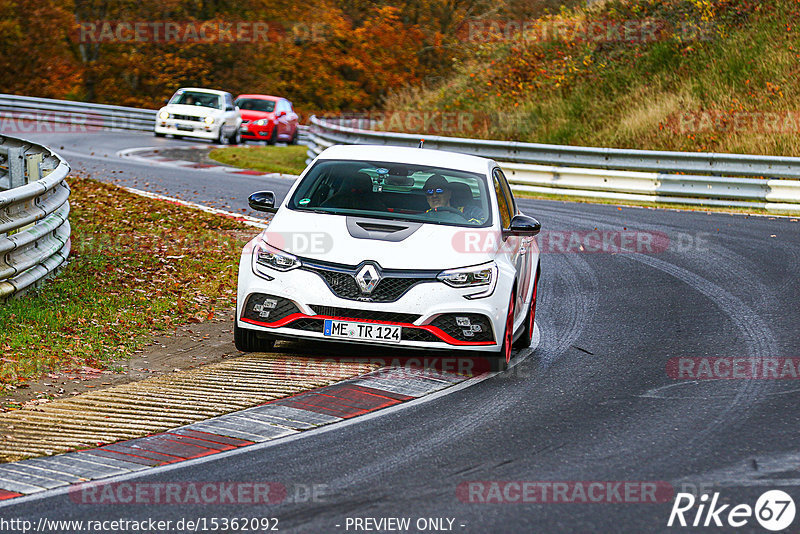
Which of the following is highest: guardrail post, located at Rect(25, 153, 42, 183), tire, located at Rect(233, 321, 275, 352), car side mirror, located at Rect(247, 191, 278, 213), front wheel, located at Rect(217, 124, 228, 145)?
front wheel, located at Rect(217, 124, 228, 145)

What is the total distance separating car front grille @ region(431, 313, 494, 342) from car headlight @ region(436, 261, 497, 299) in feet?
0.54

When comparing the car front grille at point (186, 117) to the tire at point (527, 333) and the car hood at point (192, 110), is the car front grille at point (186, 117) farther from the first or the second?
the tire at point (527, 333)

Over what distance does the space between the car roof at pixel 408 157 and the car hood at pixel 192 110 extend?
81.7 ft

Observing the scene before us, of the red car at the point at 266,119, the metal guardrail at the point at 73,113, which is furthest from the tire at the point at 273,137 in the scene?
the metal guardrail at the point at 73,113

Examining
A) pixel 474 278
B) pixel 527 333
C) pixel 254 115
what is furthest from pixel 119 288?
pixel 254 115

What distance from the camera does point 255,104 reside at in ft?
125

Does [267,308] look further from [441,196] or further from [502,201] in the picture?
[502,201]

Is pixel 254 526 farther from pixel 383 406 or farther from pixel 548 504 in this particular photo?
pixel 383 406

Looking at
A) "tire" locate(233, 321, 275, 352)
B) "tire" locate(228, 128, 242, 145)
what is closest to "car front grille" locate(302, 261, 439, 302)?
"tire" locate(233, 321, 275, 352)

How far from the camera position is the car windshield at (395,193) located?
903cm

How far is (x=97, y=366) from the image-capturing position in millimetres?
8266

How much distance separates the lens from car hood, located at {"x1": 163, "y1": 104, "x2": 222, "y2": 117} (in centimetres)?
3394

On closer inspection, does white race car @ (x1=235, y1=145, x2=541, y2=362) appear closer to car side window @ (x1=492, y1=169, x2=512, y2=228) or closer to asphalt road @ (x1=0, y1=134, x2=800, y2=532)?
car side window @ (x1=492, y1=169, x2=512, y2=228)

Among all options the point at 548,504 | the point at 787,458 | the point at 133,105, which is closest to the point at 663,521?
the point at 548,504
